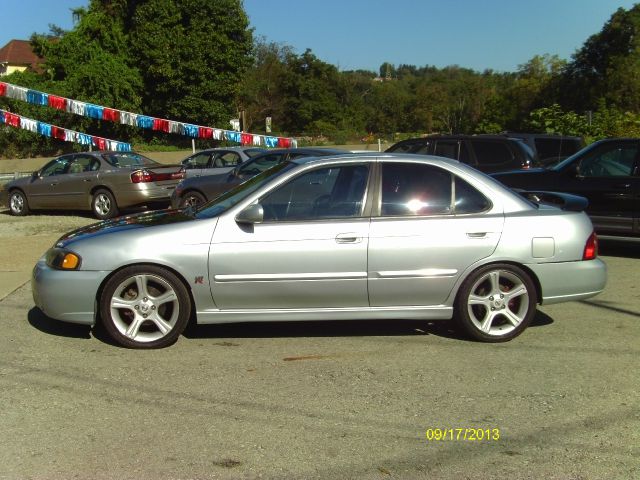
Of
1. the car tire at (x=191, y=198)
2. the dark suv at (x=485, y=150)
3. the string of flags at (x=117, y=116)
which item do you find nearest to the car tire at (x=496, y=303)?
the dark suv at (x=485, y=150)

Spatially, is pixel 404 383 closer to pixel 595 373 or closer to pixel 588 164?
pixel 595 373

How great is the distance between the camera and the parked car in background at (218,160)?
15.4 metres

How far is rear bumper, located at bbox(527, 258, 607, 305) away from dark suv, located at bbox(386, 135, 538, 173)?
579cm

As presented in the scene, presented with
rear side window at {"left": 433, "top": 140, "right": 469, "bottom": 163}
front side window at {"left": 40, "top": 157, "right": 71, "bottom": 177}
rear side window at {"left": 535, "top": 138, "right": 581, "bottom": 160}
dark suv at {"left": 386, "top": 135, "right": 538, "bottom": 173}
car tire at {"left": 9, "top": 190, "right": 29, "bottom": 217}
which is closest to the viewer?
dark suv at {"left": 386, "top": 135, "right": 538, "bottom": 173}

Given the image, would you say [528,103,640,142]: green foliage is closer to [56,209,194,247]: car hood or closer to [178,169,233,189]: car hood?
[178,169,233,189]: car hood

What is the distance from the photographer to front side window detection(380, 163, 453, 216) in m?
5.43

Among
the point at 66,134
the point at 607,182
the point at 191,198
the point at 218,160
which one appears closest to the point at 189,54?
the point at 66,134

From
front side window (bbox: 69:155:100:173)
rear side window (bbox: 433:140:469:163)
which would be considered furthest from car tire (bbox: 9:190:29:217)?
rear side window (bbox: 433:140:469:163)

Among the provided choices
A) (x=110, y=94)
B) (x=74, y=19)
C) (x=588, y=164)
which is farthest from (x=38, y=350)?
(x=74, y=19)

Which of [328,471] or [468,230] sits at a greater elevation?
[468,230]

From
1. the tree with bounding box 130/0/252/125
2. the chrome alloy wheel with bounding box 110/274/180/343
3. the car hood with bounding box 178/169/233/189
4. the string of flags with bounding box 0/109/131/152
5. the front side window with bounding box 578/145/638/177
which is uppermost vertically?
the tree with bounding box 130/0/252/125

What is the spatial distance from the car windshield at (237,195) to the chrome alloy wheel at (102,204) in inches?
344

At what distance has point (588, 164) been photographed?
30.9 ft

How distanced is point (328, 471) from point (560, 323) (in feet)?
11.3
